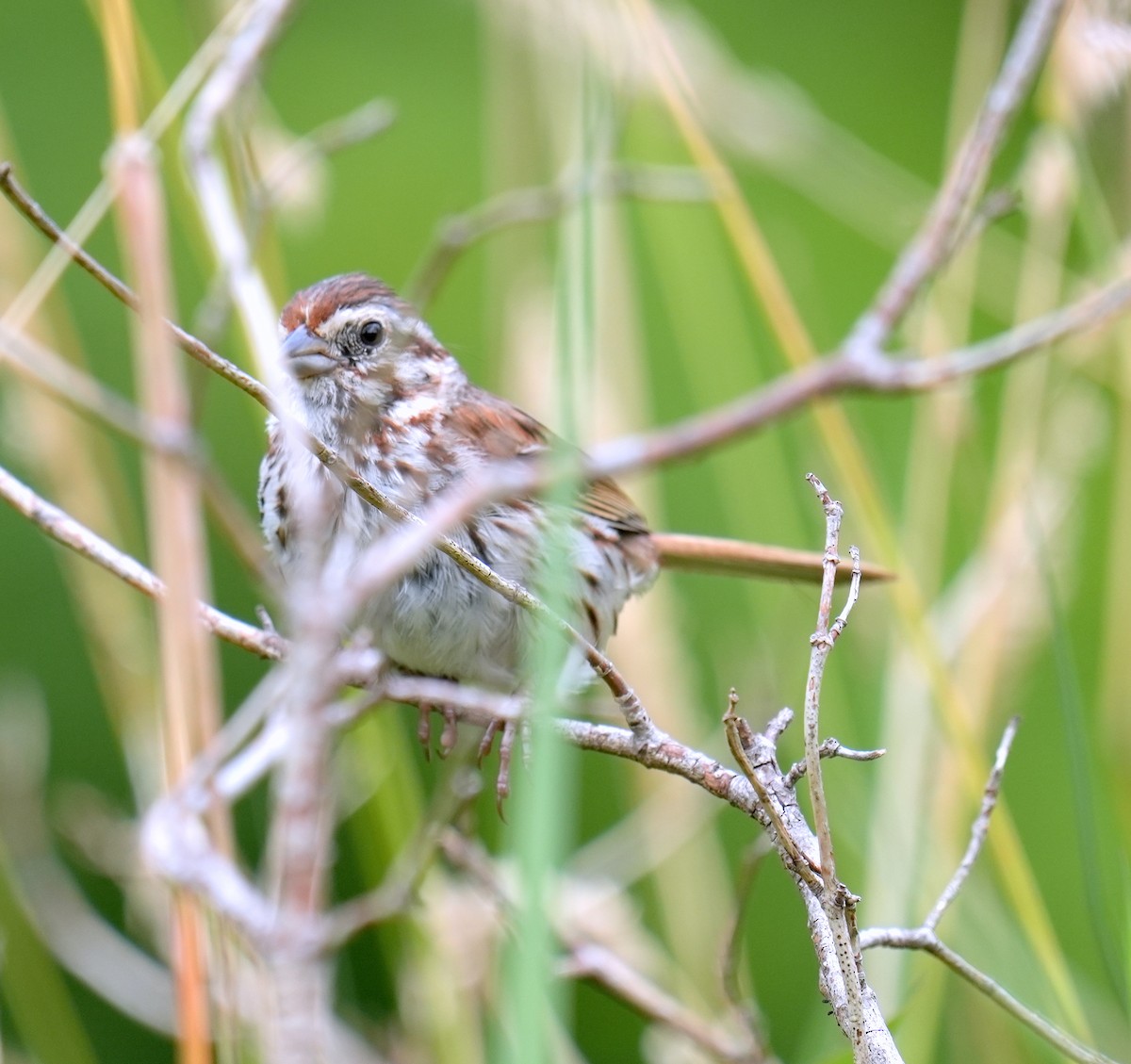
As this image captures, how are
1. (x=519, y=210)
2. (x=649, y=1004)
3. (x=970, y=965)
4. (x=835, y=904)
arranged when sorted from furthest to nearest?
(x=519, y=210) < (x=649, y=1004) < (x=970, y=965) < (x=835, y=904)

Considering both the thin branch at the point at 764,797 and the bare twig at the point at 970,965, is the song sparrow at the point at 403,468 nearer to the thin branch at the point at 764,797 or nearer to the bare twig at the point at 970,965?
the bare twig at the point at 970,965

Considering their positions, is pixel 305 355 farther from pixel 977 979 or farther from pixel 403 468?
pixel 977 979

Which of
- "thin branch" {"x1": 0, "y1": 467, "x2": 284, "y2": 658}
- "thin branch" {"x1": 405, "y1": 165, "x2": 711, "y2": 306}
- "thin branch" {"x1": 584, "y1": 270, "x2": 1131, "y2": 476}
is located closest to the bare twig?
"thin branch" {"x1": 584, "y1": 270, "x2": 1131, "y2": 476}

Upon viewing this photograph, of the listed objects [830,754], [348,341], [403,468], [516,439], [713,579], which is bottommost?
[830,754]

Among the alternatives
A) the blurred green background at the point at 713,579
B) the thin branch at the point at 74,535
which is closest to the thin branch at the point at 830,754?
the blurred green background at the point at 713,579

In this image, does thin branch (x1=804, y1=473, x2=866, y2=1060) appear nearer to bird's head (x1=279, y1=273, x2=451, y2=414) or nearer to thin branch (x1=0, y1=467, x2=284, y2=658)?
thin branch (x1=0, y1=467, x2=284, y2=658)

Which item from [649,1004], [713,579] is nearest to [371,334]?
[649,1004]
